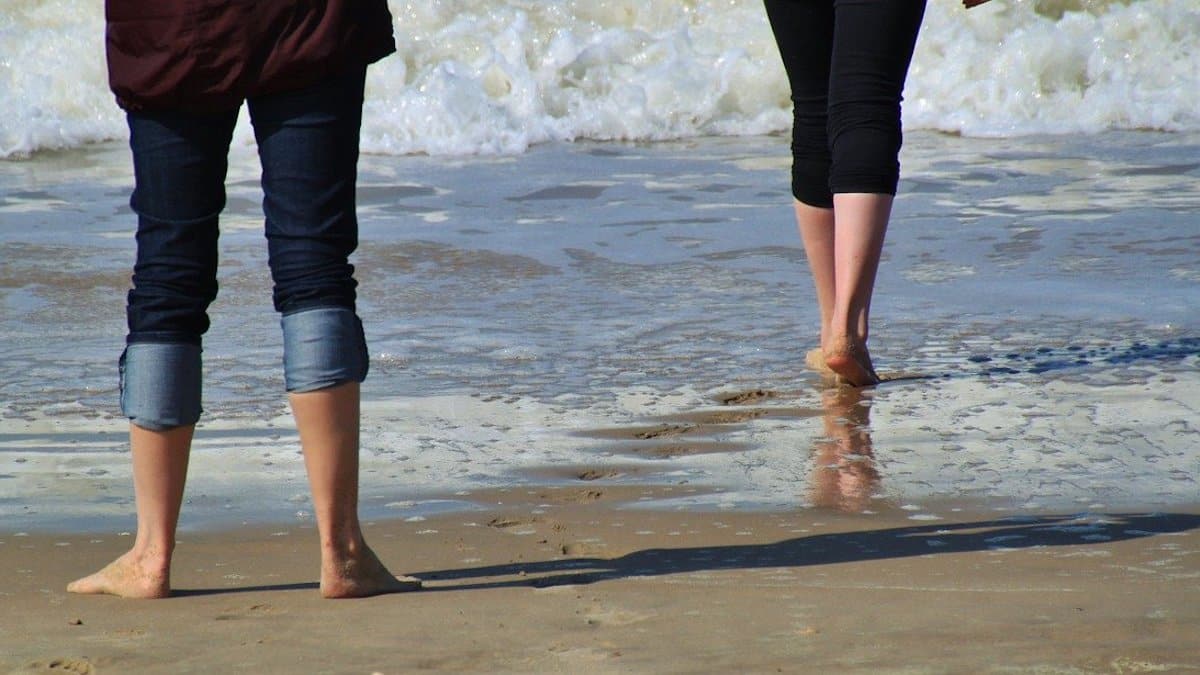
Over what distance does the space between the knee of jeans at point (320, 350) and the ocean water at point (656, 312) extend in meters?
0.54

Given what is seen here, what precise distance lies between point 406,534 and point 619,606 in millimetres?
597

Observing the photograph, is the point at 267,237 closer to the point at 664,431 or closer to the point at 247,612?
the point at 247,612

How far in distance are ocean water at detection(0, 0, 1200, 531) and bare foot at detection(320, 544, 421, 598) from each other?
499 millimetres

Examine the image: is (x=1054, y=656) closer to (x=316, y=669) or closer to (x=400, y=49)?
(x=316, y=669)

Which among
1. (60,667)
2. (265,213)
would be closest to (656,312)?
(265,213)

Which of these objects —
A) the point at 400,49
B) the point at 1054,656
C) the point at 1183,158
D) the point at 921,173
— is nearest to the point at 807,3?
the point at 1054,656

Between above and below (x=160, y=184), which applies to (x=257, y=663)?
below

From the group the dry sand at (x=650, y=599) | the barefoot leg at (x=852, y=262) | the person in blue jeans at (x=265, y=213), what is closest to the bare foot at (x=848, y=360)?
the barefoot leg at (x=852, y=262)

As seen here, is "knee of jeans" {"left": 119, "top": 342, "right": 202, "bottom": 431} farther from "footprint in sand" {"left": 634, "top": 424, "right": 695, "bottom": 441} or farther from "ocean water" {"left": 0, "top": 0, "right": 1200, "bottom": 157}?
"ocean water" {"left": 0, "top": 0, "right": 1200, "bottom": 157}

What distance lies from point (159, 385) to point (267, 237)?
258 millimetres

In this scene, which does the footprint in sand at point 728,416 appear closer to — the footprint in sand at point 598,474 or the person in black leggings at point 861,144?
the person in black leggings at point 861,144

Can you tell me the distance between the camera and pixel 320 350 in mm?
2193

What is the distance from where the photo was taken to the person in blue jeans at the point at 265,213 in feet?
7.02

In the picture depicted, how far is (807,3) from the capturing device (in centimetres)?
365
